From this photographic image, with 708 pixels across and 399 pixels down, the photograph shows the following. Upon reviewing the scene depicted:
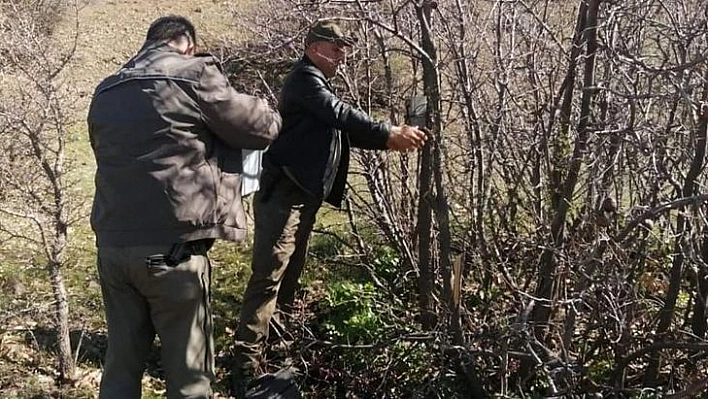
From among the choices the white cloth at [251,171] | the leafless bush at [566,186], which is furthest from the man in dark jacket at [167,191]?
the leafless bush at [566,186]

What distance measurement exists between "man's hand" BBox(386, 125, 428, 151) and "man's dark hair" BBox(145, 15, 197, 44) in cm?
100

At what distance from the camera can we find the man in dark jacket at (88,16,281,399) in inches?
143

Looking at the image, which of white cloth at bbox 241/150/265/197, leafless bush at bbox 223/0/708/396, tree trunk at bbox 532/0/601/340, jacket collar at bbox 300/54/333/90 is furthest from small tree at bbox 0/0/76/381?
tree trunk at bbox 532/0/601/340

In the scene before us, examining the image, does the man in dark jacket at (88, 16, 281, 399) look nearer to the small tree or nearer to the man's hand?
the man's hand

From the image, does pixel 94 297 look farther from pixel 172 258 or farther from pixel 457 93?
pixel 457 93

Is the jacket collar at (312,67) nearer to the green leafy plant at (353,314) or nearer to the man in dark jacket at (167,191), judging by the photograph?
the man in dark jacket at (167,191)

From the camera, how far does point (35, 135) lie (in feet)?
14.3

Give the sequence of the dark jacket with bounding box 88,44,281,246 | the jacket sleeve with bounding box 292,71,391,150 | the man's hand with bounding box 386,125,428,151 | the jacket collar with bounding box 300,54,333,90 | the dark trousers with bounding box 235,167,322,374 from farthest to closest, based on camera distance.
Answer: the dark trousers with bounding box 235,167,322,374, the jacket collar with bounding box 300,54,333,90, the jacket sleeve with bounding box 292,71,391,150, the man's hand with bounding box 386,125,428,151, the dark jacket with bounding box 88,44,281,246

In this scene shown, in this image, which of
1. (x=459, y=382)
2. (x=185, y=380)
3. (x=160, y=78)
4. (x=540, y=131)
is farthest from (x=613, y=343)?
(x=160, y=78)

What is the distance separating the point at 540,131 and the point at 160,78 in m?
1.88

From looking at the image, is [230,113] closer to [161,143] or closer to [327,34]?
[161,143]

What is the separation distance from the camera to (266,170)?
4.79m

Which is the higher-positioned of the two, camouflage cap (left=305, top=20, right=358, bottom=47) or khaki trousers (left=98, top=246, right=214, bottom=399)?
camouflage cap (left=305, top=20, right=358, bottom=47)

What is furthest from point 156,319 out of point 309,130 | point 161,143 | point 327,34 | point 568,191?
point 568,191
